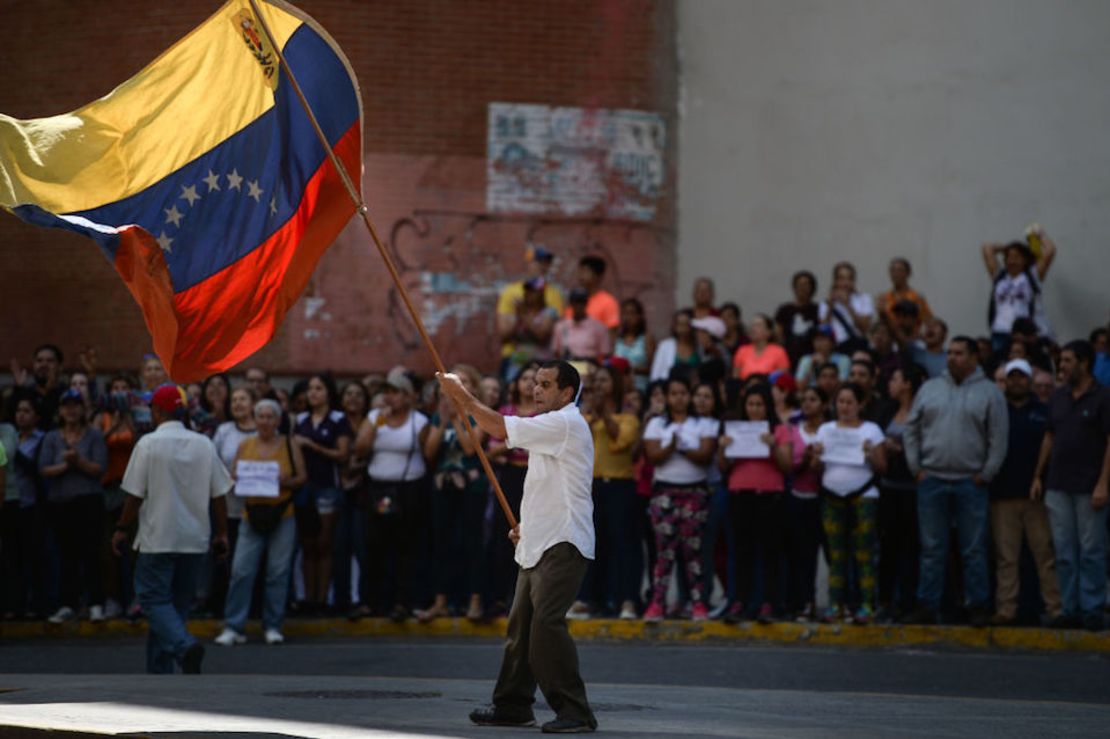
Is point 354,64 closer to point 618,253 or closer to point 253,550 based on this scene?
point 618,253

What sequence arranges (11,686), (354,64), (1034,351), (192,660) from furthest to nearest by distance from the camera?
(354,64)
(1034,351)
(192,660)
(11,686)

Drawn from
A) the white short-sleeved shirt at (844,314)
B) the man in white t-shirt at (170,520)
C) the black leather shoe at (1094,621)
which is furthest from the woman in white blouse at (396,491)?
the black leather shoe at (1094,621)

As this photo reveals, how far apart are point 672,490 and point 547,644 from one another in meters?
7.19

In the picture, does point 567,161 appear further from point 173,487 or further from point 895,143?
point 173,487

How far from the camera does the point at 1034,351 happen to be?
1822 centimetres

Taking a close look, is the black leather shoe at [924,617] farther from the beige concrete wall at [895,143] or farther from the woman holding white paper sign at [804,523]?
the beige concrete wall at [895,143]

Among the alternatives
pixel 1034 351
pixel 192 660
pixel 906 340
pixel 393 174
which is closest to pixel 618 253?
pixel 393 174

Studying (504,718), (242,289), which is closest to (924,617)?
(504,718)

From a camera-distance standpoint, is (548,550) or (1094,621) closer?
(548,550)

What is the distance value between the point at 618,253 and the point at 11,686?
1192 centimetres

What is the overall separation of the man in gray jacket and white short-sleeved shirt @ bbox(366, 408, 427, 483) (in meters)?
4.37

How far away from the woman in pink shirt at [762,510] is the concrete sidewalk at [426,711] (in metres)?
4.19

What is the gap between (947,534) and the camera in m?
16.6

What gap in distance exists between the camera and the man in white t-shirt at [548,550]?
1000 cm
